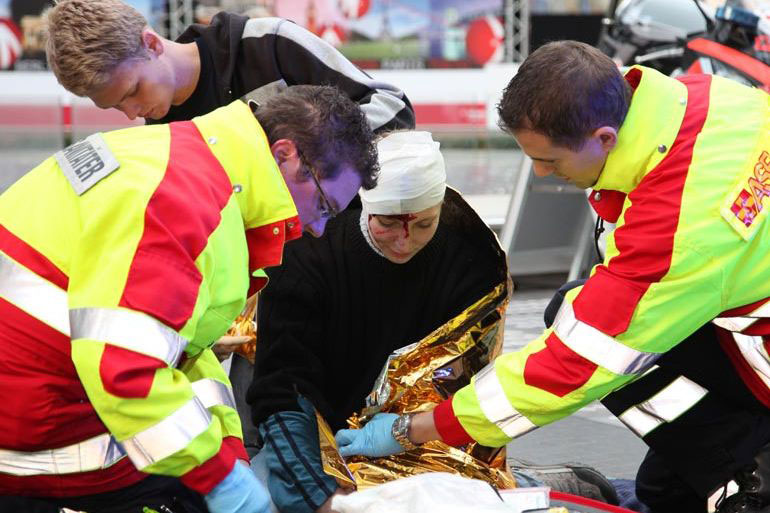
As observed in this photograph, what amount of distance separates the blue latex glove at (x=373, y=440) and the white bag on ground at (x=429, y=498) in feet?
1.16

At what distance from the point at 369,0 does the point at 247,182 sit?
530 inches

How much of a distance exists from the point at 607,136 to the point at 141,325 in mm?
1042

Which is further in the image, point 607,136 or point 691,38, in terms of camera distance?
point 691,38

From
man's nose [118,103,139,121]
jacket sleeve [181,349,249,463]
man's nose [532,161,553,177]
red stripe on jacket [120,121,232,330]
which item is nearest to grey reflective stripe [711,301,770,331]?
man's nose [532,161,553,177]

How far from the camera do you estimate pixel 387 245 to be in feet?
8.71

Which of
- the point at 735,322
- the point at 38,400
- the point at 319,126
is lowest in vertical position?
the point at 735,322

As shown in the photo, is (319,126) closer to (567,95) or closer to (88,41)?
(567,95)

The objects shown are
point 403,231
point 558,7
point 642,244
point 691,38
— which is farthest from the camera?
point 558,7

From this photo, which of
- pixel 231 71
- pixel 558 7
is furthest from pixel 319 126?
pixel 558 7

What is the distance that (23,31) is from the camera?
1412 cm

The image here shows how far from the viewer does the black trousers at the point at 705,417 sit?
2689 millimetres

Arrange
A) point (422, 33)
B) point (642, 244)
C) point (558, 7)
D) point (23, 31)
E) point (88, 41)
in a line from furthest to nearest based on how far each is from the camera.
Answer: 1. point (558, 7)
2. point (422, 33)
3. point (23, 31)
4. point (88, 41)
5. point (642, 244)

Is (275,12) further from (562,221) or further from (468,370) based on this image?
(468,370)

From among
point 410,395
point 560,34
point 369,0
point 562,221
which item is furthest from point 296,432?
point 560,34
